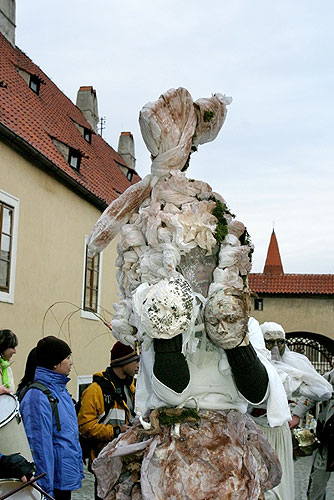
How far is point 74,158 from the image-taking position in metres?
17.9

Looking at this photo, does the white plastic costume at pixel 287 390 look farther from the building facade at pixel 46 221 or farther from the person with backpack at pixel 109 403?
the building facade at pixel 46 221

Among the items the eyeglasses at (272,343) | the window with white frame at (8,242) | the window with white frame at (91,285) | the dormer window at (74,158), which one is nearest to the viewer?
the eyeglasses at (272,343)

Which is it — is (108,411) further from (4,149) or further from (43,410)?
(4,149)

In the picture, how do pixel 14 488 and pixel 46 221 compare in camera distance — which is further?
pixel 46 221

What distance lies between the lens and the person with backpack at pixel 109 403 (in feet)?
18.6

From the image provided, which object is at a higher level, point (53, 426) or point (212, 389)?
point (212, 389)

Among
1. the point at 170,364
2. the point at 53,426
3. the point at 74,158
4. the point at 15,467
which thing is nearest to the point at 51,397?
the point at 53,426

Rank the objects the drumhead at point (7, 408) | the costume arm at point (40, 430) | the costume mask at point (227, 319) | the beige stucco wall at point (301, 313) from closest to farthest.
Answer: the costume mask at point (227, 319)
the drumhead at point (7, 408)
the costume arm at point (40, 430)
the beige stucco wall at point (301, 313)

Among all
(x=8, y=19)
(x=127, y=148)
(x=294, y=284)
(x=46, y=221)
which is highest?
(x=8, y=19)

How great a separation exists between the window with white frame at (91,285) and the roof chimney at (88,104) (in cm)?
876

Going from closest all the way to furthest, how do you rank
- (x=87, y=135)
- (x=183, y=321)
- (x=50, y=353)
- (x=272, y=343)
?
(x=183, y=321) < (x=50, y=353) < (x=272, y=343) < (x=87, y=135)

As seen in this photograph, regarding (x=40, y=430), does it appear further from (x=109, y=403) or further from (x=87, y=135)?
(x=87, y=135)

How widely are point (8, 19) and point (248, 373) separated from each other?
1775cm

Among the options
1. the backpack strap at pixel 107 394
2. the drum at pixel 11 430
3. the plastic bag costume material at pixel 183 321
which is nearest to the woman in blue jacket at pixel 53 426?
the drum at pixel 11 430
